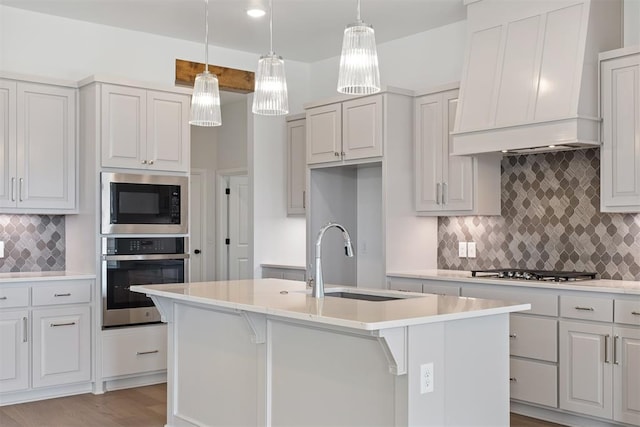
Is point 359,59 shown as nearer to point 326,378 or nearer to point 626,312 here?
point 326,378

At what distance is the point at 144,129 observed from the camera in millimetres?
5473

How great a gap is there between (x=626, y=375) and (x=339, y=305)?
1.96 metres

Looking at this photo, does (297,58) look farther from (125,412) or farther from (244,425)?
(244,425)

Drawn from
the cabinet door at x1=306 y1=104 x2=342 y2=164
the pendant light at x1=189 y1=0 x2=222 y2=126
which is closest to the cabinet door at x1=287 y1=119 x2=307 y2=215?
the cabinet door at x1=306 y1=104 x2=342 y2=164

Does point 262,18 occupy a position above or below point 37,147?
above

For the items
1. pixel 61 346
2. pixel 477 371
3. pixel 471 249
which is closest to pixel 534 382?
pixel 471 249

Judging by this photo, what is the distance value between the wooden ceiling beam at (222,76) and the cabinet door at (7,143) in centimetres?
150

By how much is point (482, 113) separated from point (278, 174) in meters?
2.54

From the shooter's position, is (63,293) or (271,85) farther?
(63,293)

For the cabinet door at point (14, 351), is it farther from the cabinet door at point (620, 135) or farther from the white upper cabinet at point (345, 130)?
the cabinet door at point (620, 135)

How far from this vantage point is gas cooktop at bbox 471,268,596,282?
14.7 feet

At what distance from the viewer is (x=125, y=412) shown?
15.2ft

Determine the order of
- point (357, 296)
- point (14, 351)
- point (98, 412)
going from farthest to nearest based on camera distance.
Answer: point (14, 351) < point (98, 412) < point (357, 296)

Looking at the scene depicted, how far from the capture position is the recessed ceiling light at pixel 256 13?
17.5ft
